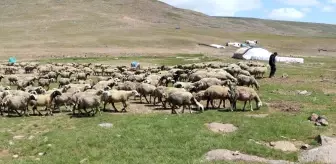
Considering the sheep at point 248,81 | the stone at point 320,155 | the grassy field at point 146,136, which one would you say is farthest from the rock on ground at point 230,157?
the sheep at point 248,81

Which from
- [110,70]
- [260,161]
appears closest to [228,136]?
[260,161]

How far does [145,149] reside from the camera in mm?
15258

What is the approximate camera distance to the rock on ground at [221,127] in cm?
1767

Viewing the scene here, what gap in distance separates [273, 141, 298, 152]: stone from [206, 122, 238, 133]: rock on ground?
2.22 meters

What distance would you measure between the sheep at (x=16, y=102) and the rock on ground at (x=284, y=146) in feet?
40.8

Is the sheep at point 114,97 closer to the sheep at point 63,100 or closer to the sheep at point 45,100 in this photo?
the sheep at point 63,100

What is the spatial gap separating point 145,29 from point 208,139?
100713 millimetres

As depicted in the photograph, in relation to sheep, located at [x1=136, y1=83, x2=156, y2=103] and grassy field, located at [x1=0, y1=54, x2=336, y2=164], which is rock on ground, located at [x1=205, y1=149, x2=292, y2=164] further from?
sheep, located at [x1=136, y1=83, x2=156, y2=103]

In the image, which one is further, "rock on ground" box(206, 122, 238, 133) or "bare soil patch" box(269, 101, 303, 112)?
"bare soil patch" box(269, 101, 303, 112)

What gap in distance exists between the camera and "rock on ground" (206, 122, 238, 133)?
696 inches

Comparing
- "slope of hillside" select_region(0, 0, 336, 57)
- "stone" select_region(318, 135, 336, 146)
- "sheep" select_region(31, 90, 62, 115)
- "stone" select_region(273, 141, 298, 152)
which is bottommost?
"stone" select_region(273, 141, 298, 152)

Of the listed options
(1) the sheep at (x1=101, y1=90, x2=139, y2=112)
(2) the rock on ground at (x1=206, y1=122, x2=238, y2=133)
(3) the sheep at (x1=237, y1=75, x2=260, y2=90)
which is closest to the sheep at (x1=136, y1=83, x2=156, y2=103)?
(1) the sheep at (x1=101, y1=90, x2=139, y2=112)

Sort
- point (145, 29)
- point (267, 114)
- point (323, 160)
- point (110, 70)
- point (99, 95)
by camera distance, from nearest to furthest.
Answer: point (323, 160)
point (267, 114)
point (99, 95)
point (110, 70)
point (145, 29)

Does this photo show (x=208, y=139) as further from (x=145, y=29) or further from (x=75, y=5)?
(x=75, y=5)
